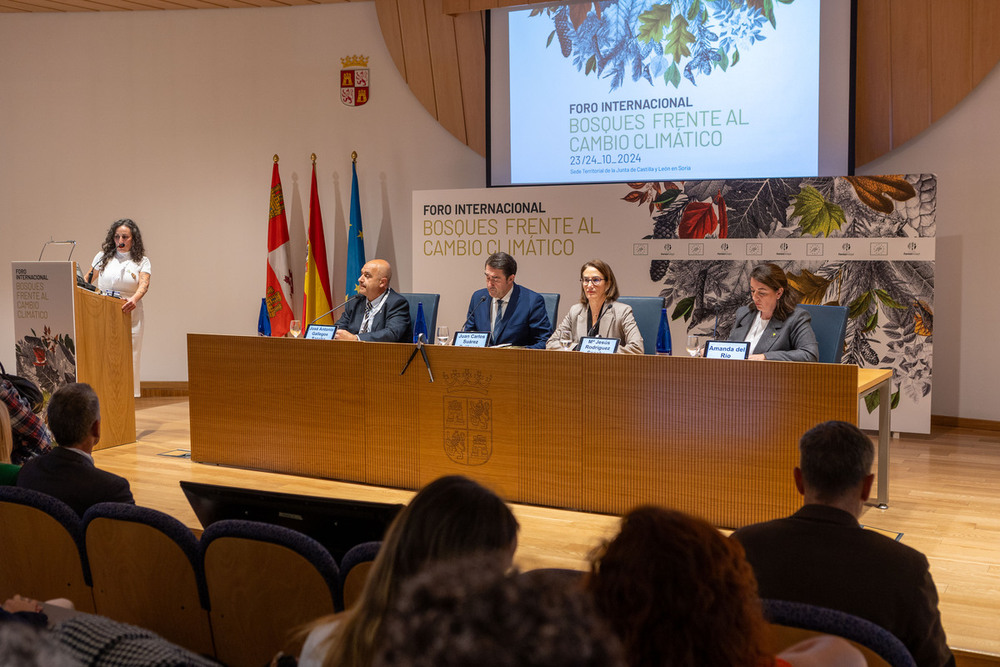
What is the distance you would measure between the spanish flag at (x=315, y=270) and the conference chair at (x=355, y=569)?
5.38 metres

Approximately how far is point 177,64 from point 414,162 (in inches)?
85.6

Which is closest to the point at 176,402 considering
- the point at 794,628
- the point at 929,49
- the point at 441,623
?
the point at 929,49

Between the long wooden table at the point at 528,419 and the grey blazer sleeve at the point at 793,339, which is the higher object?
the grey blazer sleeve at the point at 793,339

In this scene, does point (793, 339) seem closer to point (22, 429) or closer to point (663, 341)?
point (663, 341)

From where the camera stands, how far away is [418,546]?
1.08 meters

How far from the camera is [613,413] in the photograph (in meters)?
3.71

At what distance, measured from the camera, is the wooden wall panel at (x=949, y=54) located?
5383 mm

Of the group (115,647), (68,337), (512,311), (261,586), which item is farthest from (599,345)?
(68,337)

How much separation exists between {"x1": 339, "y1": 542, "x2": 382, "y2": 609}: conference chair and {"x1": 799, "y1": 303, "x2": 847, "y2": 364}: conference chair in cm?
296

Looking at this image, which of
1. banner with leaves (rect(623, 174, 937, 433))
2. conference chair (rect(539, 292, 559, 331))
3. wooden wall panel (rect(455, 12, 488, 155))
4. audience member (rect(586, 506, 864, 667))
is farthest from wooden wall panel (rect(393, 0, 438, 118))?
audience member (rect(586, 506, 864, 667))

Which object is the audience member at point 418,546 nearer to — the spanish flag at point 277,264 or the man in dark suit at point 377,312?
the man in dark suit at point 377,312

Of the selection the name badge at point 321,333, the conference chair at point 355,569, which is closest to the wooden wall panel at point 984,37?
the name badge at point 321,333

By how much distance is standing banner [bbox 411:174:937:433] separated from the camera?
5.29 meters

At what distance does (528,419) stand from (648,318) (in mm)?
1062
